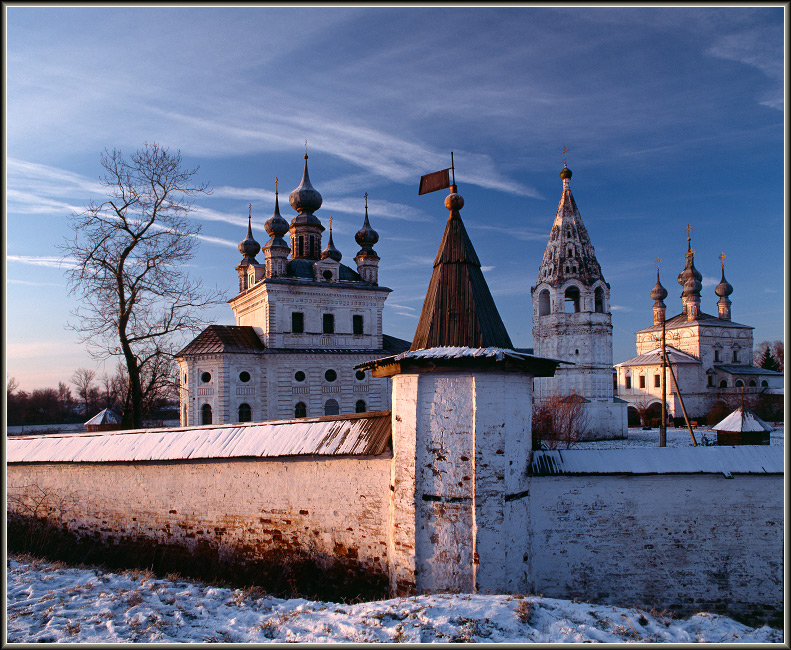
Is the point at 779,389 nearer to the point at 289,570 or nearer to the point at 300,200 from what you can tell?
the point at 300,200

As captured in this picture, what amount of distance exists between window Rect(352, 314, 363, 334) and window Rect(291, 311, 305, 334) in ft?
8.99

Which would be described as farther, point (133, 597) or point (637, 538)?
point (637, 538)

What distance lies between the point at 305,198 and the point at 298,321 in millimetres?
7084

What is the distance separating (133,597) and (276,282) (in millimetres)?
20293

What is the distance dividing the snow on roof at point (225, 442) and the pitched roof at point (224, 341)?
1281 cm

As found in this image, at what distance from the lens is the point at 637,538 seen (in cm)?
777

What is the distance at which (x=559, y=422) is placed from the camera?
24.5 m

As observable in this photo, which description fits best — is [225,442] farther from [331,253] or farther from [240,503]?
[331,253]

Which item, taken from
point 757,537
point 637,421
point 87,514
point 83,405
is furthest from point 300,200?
point 83,405

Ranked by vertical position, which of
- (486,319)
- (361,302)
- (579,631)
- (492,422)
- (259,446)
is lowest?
(579,631)

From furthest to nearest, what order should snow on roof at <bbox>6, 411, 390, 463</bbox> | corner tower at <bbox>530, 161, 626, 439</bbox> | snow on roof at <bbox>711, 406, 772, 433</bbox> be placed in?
corner tower at <bbox>530, 161, 626, 439</bbox> < snow on roof at <bbox>711, 406, 772, 433</bbox> < snow on roof at <bbox>6, 411, 390, 463</bbox>

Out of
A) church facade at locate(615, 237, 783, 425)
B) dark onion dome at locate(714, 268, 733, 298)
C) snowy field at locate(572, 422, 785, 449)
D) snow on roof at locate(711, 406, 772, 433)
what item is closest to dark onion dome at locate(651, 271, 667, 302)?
church facade at locate(615, 237, 783, 425)

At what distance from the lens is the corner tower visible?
33.8 m

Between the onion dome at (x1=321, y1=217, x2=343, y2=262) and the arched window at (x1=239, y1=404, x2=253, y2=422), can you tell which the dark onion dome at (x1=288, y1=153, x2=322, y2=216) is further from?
the arched window at (x1=239, y1=404, x2=253, y2=422)
